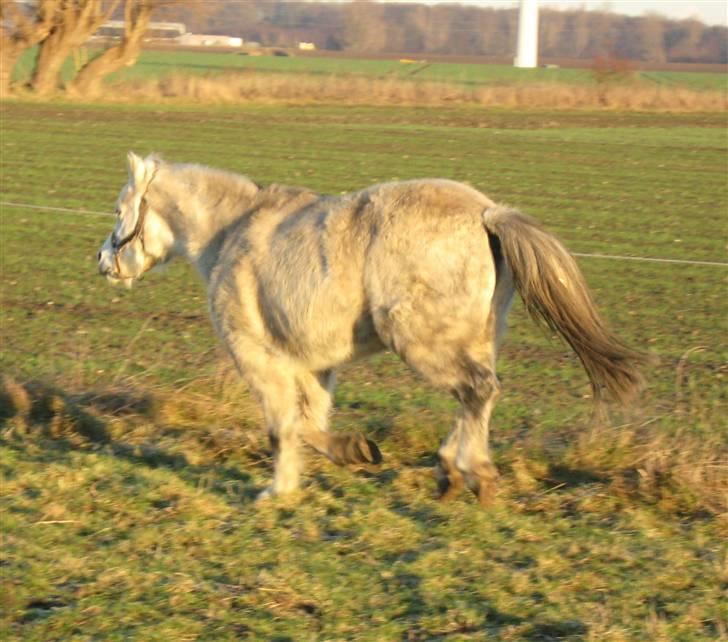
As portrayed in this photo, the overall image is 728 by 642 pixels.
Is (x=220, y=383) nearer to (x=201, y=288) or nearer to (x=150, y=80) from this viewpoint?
(x=201, y=288)

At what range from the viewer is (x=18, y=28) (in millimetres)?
44938

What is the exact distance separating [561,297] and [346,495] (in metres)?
1.65

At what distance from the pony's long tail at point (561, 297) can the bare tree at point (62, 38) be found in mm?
41479

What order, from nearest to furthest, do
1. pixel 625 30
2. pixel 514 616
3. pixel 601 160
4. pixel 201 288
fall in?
1. pixel 514 616
2. pixel 201 288
3. pixel 601 160
4. pixel 625 30

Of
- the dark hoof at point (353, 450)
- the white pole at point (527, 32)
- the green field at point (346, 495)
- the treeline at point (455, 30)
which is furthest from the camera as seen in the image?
the treeline at point (455, 30)

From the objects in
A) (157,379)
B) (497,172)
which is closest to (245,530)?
(157,379)

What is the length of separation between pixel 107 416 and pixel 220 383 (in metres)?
0.83

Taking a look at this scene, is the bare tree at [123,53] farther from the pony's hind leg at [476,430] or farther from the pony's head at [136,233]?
the pony's hind leg at [476,430]

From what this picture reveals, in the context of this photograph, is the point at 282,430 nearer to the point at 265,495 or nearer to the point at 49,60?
the point at 265,495

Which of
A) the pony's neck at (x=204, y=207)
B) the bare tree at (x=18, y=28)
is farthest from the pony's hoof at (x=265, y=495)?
the bare tree at (x=18, y=28)

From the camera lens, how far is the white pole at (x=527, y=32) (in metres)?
74.7

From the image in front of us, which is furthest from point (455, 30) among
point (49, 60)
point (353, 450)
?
point (353, 450)

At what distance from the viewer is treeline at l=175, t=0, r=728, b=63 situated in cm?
13688

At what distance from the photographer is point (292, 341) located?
22.6 feet
